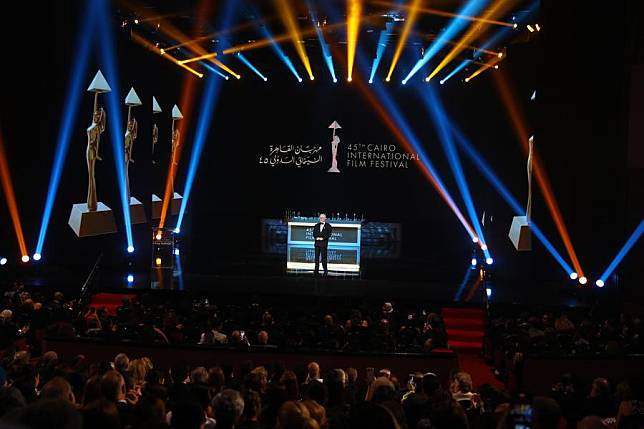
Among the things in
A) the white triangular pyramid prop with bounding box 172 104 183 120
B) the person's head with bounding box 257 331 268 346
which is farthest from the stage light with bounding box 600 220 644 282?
the white triangular pyramid prop with bounding box 172 104 183 120

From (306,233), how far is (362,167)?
375 cm

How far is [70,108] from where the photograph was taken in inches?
590

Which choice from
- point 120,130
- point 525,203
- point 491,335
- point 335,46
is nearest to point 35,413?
point 491,335

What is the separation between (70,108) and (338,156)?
29.8 feet

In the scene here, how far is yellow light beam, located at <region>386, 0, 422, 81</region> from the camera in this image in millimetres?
15854

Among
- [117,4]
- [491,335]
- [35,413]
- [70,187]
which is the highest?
[117,4]

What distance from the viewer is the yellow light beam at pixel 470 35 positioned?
15.6 m

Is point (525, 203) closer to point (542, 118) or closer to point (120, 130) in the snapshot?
point (542, 118)

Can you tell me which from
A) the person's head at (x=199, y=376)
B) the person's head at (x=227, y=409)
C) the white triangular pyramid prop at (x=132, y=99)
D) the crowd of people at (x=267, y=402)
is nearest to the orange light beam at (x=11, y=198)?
the white triangular pyramid prop at (x=132, y=99)

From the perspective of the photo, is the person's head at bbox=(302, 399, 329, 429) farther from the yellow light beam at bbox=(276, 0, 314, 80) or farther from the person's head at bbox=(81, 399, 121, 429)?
the yellow light beam at bbox=(276, 0, 314, 80)

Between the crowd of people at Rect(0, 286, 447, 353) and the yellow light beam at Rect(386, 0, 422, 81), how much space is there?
6.85m

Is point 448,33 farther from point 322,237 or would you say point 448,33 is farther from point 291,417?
point 291,417

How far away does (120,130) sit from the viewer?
632 inches

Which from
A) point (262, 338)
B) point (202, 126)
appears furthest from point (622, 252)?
point (202, 126)
